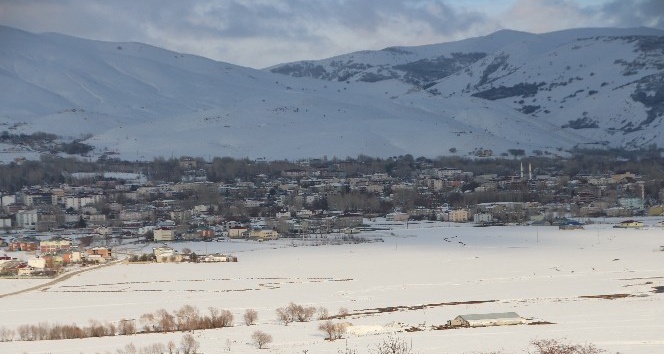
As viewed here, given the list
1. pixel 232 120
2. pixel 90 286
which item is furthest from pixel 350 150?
pixel 90 286

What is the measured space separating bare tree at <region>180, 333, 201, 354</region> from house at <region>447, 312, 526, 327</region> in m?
4.30

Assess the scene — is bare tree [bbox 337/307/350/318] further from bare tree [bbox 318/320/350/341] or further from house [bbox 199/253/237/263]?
house [bbox 199/253/237/263]

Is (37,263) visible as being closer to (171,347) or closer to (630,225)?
(171,347)

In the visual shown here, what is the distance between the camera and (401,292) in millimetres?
25281

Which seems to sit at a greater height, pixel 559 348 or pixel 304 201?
pixel 304 201

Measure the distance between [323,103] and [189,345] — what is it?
9093 centimetres

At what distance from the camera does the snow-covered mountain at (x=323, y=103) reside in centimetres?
9219

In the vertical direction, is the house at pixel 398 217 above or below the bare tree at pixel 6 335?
above

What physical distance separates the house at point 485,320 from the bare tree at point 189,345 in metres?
4.30

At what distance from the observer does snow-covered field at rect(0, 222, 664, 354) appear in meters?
19.2

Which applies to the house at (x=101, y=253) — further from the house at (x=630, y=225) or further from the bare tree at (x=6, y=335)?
the house at (x=630, y=225)

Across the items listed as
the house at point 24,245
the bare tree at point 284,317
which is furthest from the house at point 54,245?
the bare tree at point 284,317

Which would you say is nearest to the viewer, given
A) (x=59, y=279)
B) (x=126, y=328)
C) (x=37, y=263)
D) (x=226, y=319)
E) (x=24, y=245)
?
(x=126, y=328)

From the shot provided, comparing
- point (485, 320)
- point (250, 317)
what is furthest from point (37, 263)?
point (485, 320)
